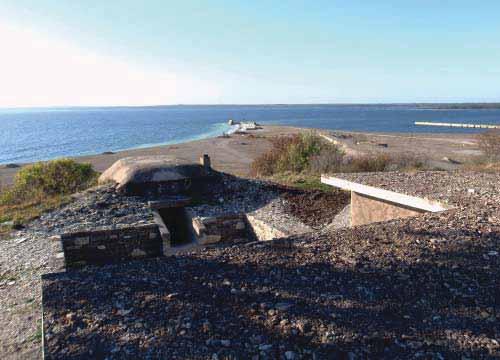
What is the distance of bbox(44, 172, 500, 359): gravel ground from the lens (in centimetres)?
293

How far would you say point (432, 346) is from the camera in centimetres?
289

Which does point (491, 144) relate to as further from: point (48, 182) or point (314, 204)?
point (48, 182)

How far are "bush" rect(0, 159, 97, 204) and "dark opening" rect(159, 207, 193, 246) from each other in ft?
14.5

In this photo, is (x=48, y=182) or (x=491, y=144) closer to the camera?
(x=48, y=182)

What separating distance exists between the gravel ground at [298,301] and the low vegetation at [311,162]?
8.49 m

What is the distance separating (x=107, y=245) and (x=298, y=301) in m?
5.46

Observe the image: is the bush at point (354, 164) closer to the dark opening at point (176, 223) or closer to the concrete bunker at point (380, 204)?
the dark opening at point (176, 223)

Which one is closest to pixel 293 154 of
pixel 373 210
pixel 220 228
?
pixel 220 228

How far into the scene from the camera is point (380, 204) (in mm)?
8273

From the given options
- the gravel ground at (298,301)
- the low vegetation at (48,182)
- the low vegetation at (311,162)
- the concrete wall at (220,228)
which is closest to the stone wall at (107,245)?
the concrete wall at (220,228)

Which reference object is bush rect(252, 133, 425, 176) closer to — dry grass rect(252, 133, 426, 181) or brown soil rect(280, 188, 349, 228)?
dry grass rect(252, 133, 426, 181)

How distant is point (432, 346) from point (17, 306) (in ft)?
19.3

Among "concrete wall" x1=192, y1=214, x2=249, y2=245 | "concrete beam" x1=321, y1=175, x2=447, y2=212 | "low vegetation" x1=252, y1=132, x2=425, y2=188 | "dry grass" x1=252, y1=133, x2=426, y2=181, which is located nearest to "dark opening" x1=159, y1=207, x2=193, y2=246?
"concrete wall" x1=192, y1=214, x2=249, y2=245

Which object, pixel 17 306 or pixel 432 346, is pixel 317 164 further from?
pixel 432 346
